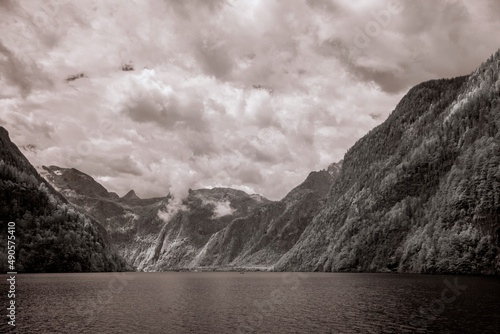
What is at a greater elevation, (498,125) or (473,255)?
(498,125)

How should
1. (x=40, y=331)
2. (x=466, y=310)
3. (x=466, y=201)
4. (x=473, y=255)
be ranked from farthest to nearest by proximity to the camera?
(x=466, y=201)
(x=473, y=255)
(x=466, y=310)
(x=40, y=331)

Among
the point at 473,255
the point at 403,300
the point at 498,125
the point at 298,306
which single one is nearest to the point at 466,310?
the point at 403,300

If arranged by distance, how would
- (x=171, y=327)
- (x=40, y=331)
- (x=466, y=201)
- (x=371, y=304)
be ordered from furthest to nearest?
1. (x=466, y=201)
2. (x=371, y=304)
3. (x=171, y=327)
4. (x=40, y=331)

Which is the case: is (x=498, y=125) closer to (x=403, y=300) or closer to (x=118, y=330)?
(x=403, y=300)

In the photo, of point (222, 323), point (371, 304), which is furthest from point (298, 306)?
point (222, 323)

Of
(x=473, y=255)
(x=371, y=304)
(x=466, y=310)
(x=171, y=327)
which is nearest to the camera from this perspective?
(x=171, y=327)

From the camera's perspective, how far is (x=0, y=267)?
194875 mm

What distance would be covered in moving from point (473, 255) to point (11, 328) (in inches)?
7337

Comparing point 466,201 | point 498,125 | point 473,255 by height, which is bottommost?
point 473,255

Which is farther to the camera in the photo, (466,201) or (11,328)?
(466,201)

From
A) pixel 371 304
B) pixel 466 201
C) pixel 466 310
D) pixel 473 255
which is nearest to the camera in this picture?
pixel 466 310

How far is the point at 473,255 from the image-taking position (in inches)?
6895

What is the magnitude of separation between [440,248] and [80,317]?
608 feet

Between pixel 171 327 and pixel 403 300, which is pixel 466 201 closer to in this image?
pixel 403 300
